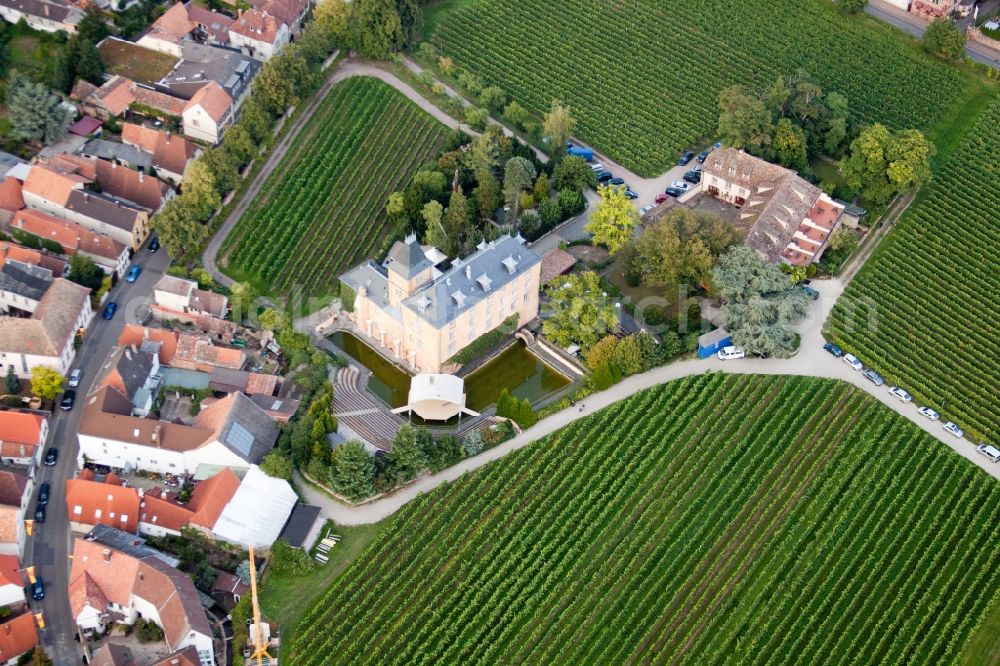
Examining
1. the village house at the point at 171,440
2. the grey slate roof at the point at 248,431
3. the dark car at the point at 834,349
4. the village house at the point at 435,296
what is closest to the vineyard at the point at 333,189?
the village house at the point at 435,296

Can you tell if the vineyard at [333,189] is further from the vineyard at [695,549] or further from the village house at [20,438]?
the vineyard at [695,549]

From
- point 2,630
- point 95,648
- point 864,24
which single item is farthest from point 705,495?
point 864,24

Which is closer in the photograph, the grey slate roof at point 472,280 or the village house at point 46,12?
the grey slate roof at point 472,280

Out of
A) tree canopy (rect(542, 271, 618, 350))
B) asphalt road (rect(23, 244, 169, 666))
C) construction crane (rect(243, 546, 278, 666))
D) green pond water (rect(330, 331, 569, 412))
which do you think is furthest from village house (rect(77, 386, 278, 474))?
tree canopy (rect(542, 271, 618, 350))

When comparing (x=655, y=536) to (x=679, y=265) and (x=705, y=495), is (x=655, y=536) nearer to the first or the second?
(x=705, y=495)

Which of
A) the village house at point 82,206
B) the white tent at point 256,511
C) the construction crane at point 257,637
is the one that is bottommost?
the construction crane at point 257,637

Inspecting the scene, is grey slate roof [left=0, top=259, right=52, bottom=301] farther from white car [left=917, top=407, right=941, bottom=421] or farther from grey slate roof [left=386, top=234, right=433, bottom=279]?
white car [left=917, top=407, right=941, bottom=421]
